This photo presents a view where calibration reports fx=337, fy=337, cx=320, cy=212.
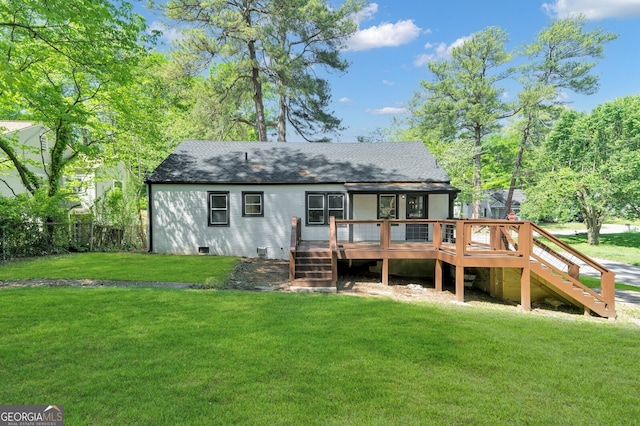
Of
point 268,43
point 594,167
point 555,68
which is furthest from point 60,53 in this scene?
point 555,68

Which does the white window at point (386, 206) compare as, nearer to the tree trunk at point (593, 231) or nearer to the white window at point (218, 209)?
the white window at point (218, 209)

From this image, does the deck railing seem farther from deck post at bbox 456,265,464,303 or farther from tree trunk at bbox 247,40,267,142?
tree trunk at bbox 247,40,267,142

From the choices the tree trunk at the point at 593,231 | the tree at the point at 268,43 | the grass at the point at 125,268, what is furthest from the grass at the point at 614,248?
the grass at the point at 125,268

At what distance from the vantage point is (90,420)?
276cm

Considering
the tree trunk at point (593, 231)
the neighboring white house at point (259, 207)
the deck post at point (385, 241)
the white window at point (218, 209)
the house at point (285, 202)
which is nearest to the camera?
the deck post at point (385, 241)

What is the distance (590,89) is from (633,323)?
23.7 m

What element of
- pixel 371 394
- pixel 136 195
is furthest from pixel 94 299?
pixel 136 195

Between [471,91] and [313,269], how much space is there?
21858 mm

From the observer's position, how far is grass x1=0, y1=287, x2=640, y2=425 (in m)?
2.99

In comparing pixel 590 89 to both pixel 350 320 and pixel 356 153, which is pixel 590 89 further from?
pixel 350 320

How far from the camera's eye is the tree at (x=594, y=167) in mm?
18703

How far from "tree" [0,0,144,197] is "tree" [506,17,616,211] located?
2516cm

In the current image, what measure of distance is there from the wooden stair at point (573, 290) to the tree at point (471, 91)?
17.5 m

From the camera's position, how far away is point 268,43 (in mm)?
18109
